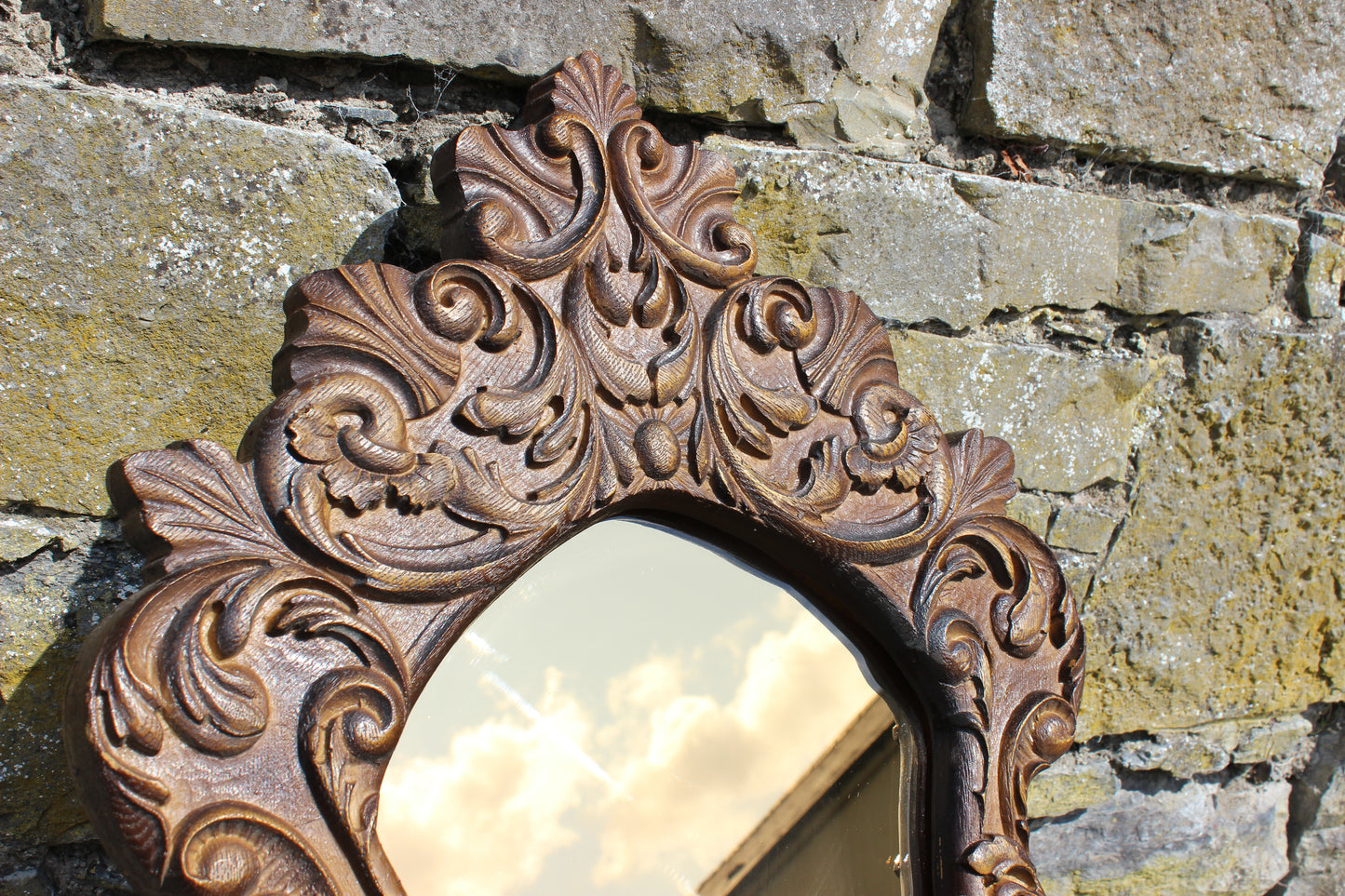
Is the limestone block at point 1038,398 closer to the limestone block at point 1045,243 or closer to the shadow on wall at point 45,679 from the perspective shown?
the limestone block at point 1045,243

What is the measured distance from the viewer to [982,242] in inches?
40.8

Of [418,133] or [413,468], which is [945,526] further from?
[418,133]

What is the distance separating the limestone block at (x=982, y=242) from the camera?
956 mm

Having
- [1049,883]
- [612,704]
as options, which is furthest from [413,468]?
[1049,883]

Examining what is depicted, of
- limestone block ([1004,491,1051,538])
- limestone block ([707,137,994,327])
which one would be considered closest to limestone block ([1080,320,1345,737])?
limestone block ([1004,491,1051,538])

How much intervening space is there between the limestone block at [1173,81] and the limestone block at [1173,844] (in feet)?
2.59

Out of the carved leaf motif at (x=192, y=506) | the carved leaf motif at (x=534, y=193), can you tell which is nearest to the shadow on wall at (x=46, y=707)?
the carved leaf motif at (x=192, y=506)

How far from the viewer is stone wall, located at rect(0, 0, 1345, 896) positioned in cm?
71

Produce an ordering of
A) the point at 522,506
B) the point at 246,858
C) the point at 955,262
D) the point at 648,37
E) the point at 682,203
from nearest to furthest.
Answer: the point at 246,858 → the point at 522,506 → the point at 682,203 → the point at 648,37 → the point at 955,262

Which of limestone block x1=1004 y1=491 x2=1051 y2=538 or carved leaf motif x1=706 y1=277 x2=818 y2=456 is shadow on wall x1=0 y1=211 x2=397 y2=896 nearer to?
carved leaf motif x1=706 y1=277 x2=818 y2=456

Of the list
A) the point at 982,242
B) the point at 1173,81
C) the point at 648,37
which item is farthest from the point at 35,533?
the point at 1173,81

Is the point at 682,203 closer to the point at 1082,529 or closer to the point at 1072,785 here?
the point at 1082,529

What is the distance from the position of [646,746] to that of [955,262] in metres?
0.61

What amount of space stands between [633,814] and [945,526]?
33 centimetres
